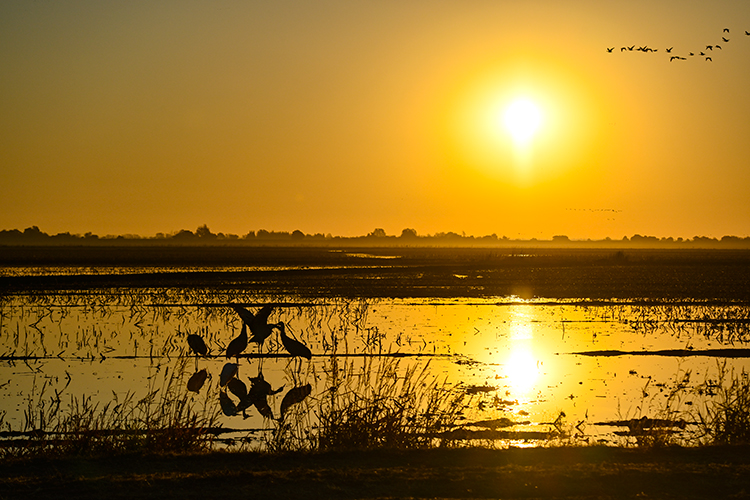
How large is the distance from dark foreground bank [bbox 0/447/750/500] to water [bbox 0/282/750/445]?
1.84 metres

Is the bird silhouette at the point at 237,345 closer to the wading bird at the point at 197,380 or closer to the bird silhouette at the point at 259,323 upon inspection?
the bird silhouette at the point at 259,323

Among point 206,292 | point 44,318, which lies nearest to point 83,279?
point 206,292

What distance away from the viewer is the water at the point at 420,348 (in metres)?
12.8

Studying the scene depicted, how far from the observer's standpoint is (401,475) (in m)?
7.38

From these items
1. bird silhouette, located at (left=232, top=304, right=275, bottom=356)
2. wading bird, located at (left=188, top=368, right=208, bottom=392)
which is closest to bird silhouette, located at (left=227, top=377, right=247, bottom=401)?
wading bird, located at (left=188, top=368, right=208, bottom=392)

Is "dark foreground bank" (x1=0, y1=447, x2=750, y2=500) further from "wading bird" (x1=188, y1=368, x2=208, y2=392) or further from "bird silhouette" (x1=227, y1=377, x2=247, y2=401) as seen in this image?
"wading bird" (x1=188, y1=368, x2=208, y2=392)

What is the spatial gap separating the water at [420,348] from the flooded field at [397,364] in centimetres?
6

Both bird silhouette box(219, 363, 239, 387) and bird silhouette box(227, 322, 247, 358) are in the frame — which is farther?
bird silhouette box(227, 322, 247, 358)

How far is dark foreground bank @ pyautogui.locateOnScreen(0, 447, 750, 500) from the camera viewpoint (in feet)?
22.5

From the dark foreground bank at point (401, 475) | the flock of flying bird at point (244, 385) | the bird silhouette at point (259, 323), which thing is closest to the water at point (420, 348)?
the flock of flying bird at point (244, 385)

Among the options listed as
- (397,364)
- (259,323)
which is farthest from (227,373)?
(397,364)

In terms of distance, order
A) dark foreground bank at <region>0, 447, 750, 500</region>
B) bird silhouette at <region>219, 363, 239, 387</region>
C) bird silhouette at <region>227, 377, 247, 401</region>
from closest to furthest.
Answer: dark foreground bank at <region>0, 447, 750, 500</region> < bird silhouette at <region>227, 377, 247, 401</region> < bird silhouette at <region>219, 363, 239, 387</region>

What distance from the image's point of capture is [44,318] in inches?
1008

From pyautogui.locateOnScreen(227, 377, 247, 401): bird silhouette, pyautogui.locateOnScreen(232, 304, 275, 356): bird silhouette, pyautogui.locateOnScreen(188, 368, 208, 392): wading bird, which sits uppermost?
pyautogui.locateOnScreen(232, 304, 275, 356): bird silhouette
